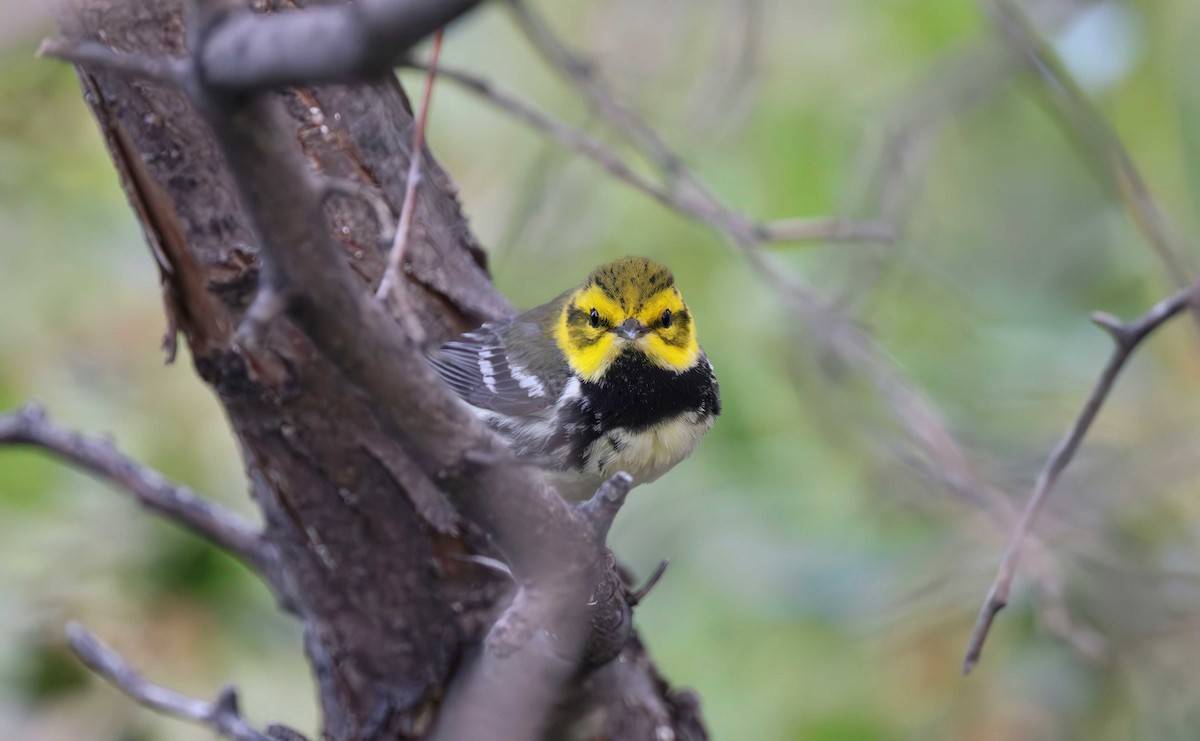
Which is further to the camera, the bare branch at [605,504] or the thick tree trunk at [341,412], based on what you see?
the thick tree trunk at [341,412]

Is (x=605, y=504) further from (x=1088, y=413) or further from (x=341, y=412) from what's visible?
(x=1088, y=413)

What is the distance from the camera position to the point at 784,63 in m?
3.84

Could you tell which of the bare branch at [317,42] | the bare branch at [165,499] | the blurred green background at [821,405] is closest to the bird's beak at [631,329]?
the blurred green background at [821,405]

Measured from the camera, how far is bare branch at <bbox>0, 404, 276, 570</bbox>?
95.0 inches

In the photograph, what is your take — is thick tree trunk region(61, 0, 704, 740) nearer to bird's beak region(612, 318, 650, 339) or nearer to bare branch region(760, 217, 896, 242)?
bird's beak region(612, 318, 650, 339)

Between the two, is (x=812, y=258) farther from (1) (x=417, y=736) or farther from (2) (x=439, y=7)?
(2) (x=439, y=7)

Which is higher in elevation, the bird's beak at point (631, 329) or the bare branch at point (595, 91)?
the bare branch at point (595, 91)

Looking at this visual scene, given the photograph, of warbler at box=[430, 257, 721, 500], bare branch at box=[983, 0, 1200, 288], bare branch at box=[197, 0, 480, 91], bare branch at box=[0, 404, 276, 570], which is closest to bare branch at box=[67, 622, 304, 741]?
bare branch at box=[0, 404, 276, 570]

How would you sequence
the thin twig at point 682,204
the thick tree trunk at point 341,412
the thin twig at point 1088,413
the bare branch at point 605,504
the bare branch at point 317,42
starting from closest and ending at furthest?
the bare branch at point 317,42, the bare branch at point 605,504, the thin twig at point 1088,413, the thick tree trunk at point 341,412, the thin twig at point 682,204

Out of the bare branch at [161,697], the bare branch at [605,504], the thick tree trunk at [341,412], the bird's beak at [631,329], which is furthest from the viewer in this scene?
the bird's beak at [631,329]

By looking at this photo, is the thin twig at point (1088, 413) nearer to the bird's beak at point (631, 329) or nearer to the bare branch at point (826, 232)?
the bare branch at point (826, 232)

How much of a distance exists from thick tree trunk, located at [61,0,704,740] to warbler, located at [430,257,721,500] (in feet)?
0.87

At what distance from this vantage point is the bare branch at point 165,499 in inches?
95.0

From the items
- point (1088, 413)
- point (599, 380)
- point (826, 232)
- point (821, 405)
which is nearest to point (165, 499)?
point (599, 380)
